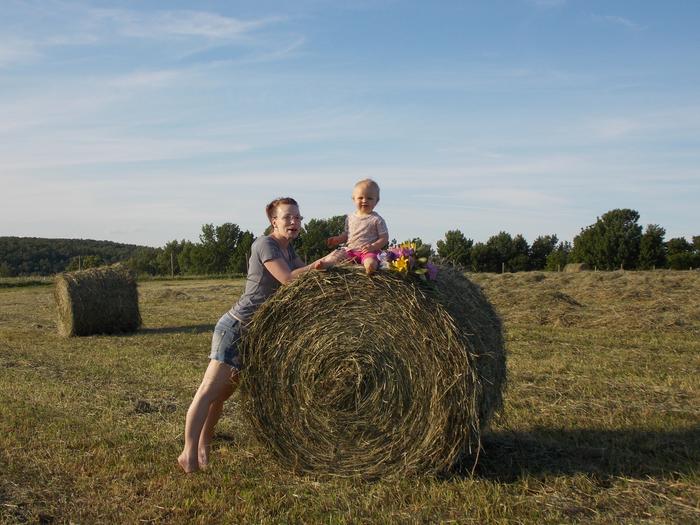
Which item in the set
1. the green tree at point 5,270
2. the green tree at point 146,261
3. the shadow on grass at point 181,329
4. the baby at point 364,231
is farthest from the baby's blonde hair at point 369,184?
the green tree at point 146,261

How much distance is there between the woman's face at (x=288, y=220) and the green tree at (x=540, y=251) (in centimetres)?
5355

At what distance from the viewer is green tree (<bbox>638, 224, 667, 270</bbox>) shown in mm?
51250

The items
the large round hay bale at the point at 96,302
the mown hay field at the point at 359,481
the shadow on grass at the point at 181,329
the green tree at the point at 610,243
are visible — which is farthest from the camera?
the green tree at the point at 610,243

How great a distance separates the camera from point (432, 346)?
488cm

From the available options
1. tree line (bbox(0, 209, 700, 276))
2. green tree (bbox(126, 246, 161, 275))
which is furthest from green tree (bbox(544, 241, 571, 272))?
green tree (bbox(126, 246, 161, 275))

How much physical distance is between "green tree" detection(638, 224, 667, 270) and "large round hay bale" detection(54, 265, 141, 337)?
1702 inches

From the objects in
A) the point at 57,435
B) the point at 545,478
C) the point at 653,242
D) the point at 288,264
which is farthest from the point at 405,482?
the point at 653,242

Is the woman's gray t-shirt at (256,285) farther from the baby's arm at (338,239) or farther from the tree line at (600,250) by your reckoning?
the tree line at (600,250)

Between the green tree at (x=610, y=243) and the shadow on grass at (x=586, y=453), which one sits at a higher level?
the green tree at (x=610, y=243)

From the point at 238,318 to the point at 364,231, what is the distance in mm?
1103

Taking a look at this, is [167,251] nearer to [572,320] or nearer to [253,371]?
[572,320]

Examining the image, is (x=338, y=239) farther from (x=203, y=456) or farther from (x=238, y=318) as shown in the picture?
(x=203, y=456)

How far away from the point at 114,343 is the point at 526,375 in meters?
7.61

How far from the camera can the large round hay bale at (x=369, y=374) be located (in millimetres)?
4832
